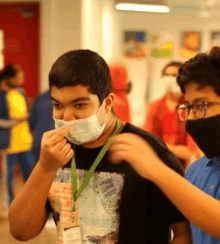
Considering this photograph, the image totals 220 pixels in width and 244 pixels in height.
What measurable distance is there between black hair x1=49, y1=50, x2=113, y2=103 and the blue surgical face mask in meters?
0.08

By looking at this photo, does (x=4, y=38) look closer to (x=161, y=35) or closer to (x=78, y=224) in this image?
(x=161, y=35)

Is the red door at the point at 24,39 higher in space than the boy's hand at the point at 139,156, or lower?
higher

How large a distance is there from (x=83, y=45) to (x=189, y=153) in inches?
125

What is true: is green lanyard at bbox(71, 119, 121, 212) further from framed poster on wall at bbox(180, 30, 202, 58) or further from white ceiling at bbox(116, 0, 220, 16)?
framed poster on wall at bbox(180, 30, 202, 58)

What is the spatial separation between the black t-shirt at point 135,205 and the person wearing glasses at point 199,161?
0.07 m

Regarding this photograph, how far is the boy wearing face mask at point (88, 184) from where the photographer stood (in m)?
1.42

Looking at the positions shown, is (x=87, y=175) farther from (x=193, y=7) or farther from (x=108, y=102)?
(x=193, y=7)

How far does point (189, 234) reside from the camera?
1.43 m

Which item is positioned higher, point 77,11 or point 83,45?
point 77,11

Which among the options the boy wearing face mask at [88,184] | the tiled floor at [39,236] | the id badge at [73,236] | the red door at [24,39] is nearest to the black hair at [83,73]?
the boy wearing face mask at [88,184]

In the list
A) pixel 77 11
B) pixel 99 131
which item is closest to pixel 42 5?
pixel 77 11

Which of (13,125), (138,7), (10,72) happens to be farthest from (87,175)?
(138,7)

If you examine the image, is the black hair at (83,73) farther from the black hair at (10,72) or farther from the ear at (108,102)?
the black hair at (10,72)

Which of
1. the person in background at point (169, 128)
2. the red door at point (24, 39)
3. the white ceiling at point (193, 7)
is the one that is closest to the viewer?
the person in background at point (169, 128)
